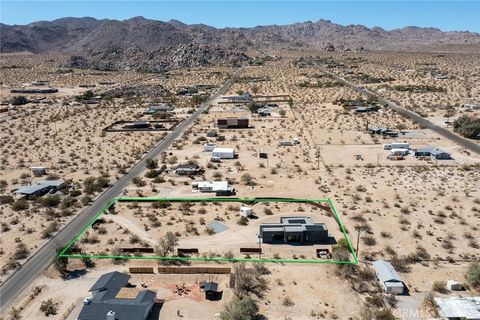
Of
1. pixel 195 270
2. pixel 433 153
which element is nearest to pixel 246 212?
pixel 195 270

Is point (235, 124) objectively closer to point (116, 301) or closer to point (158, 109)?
point (158, 109)

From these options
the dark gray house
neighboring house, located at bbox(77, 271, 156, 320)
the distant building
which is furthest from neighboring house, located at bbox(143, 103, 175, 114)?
neighboring house, located at bbox(77, 271, 156, 320)

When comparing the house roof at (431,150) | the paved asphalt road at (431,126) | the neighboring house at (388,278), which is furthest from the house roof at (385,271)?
the paved asphalt road at (431,126)

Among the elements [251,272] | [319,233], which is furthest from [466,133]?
[251,272]

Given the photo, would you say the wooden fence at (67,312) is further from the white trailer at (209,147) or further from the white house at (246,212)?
the white trailer at (209,147)

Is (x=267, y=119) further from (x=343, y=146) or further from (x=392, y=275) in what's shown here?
(x=392, y=275)

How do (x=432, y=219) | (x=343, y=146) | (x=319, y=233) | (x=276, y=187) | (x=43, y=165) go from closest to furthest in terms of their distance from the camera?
(x=319, y=233) → (x=432, y=219) → (x=276, y=187) → (x=43, y=165) → (x=343, y=146)

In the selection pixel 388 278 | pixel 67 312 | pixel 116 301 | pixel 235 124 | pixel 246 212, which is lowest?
pixel 67 312
